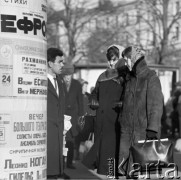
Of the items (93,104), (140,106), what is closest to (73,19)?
(93,104)

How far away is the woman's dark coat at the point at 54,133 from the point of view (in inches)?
307

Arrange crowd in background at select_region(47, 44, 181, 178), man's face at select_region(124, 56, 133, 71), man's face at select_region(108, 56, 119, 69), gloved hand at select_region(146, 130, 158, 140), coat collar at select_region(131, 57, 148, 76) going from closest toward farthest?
gloved hand at select_region(146, 130, 158, 140)
crowd in background at select_region(47, 44, 181, 178)
coat collar at select_region(131, 57, 148, 76)
man's face at select_region(124, 56, 133, 71)
man's face at select_region(108, 56, 119, 69)

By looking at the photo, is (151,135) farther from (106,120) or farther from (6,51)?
(6,51)

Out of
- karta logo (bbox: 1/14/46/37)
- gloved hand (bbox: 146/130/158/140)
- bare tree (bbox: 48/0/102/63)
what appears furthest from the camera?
bare tree (bbox: 48/0/102/63)

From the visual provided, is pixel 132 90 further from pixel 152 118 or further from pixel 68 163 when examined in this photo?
pixel 68 163

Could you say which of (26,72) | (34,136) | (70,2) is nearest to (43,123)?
(34,136)

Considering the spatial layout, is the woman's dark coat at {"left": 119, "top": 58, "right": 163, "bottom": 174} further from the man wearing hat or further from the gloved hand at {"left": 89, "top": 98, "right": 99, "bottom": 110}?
the man wearing hat

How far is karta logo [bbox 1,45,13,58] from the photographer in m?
5.18

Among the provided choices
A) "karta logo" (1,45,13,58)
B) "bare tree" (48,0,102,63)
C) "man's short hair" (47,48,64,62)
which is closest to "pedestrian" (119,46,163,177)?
"man's short hair" (47,48,64,62)

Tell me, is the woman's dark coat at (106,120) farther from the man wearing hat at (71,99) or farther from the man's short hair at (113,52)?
the man wearing hat at (71,99)

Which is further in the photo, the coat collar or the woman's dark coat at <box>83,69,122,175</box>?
the woman's dark coat at <box>83,69,122,175</box>

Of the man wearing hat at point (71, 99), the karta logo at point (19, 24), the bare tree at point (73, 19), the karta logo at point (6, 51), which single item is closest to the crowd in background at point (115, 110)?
the karta logo at point (19, 24)

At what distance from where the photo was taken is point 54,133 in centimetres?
783

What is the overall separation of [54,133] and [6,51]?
280 cm
